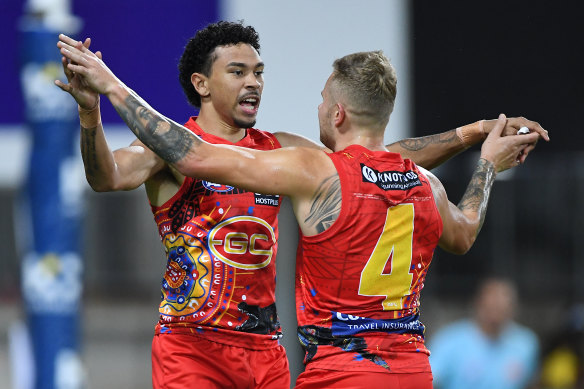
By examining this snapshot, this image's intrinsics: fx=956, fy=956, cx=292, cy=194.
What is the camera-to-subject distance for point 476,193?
4.44 m

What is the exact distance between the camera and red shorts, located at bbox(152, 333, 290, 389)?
4387 millimetres

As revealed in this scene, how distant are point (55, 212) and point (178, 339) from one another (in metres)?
3.00

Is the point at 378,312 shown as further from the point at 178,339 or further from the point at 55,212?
the point at 55,212

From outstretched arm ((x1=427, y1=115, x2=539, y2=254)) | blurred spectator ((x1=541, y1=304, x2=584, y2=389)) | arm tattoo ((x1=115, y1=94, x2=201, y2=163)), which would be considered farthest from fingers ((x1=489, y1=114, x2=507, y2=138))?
blurred spectator ((x1=541, y1=304, x2=584, y2=389))

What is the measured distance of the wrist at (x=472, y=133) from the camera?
4.93m

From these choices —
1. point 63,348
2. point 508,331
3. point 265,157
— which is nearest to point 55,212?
point 63,348

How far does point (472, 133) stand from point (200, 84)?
1.43 m

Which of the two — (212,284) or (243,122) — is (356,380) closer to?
(212,284)

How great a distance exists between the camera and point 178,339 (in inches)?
176

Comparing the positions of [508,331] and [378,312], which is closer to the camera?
[378,312]

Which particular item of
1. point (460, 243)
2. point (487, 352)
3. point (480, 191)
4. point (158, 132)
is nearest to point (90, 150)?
point (158, 132)

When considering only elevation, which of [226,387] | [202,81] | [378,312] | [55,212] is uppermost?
[202,81]

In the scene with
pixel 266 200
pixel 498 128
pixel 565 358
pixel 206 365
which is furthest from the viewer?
pixel 565 358

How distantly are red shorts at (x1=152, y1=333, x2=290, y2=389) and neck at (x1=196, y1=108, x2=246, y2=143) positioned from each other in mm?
995
